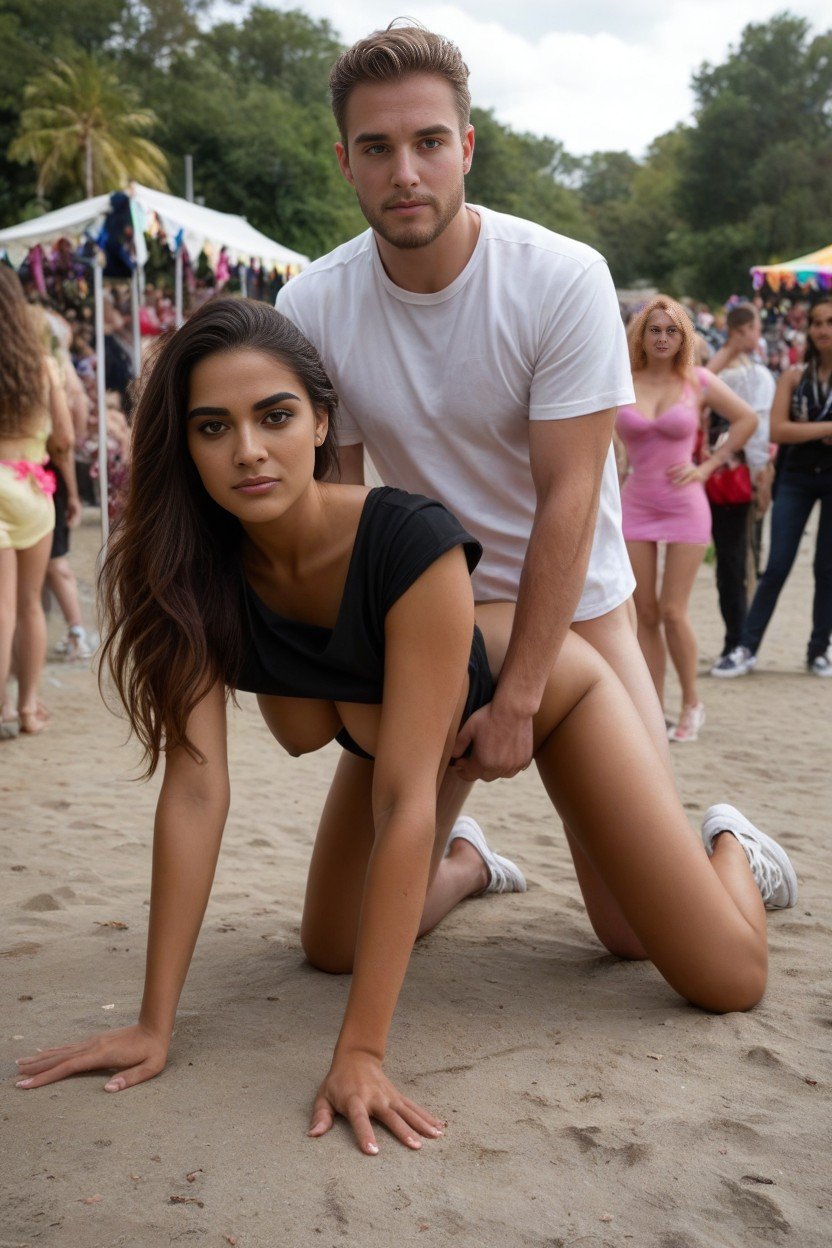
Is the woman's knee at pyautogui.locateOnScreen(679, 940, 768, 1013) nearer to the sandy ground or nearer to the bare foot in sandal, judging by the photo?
the sandy ground

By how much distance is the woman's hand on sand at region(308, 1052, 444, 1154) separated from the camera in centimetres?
230

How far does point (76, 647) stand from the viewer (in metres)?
8.00

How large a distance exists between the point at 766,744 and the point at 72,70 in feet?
136

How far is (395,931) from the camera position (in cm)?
240

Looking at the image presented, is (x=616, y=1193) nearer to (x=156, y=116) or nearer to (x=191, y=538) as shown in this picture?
(x=191, y=538)

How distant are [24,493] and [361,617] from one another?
12.4 ft

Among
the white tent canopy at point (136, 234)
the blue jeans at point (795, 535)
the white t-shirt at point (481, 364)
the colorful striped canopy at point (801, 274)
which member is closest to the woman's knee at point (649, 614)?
the blue jeans at point (795, 535)

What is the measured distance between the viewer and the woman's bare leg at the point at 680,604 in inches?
244

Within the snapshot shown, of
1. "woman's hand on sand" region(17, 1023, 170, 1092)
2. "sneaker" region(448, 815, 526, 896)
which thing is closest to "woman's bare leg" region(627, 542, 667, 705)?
"sneaker" region(448, 815, 526, 896)

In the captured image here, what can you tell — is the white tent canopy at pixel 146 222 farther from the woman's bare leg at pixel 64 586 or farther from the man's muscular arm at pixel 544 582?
the man's muscular arm at pixel 544 582

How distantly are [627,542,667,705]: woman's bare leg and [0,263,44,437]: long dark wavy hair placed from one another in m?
2.85

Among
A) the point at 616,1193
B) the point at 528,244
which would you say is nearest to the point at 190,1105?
the point at 616,1193

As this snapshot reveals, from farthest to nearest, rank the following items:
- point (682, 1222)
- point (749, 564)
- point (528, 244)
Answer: point (749, 564)
point (528, 244)
point (682, 1222)

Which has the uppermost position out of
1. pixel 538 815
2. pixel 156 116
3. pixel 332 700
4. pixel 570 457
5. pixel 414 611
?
pixel 156 116
